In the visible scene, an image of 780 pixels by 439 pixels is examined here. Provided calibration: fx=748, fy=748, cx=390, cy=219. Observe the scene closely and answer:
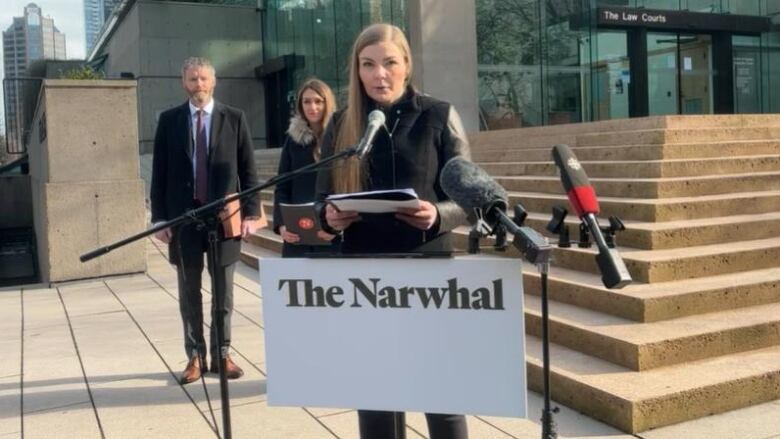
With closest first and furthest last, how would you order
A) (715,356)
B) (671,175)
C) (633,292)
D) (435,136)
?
(435,136)
(715,356)
(633,292)
(671,175)

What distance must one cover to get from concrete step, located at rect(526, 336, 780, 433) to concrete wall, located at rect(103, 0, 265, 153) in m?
25.8

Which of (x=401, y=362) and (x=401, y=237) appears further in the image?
(x=401, y=237)

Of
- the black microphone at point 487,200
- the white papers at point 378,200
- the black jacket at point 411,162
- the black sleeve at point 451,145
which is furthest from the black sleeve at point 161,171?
the black microphone at point 487,200

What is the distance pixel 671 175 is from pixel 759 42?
1782 cm

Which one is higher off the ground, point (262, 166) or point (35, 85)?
point (35, 85)

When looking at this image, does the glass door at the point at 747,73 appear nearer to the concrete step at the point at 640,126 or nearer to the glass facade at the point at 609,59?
the glass facade at the point at 609,59

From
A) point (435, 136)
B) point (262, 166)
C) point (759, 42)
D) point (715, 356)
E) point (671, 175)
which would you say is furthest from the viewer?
point (759, 42)

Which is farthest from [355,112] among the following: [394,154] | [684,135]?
[684,135]

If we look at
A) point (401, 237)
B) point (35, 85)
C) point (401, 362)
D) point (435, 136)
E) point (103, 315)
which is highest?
point (35, 85)

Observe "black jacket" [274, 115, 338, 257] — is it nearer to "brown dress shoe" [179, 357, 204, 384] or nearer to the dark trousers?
the dark trousers

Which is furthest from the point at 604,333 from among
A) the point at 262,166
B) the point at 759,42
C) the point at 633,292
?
the point at 759,42

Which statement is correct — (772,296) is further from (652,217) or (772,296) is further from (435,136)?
(435,136)

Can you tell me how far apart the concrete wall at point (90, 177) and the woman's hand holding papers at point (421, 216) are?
8.01 metres

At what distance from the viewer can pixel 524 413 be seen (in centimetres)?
218
